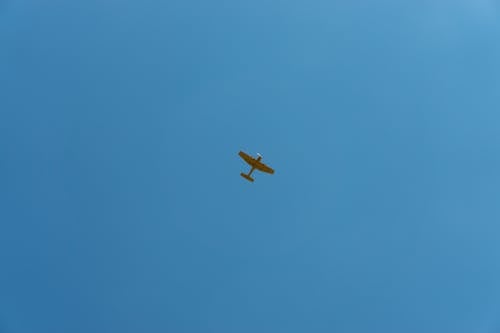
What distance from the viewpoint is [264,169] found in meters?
55.8

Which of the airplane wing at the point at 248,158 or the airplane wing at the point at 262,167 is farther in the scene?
the airplane wing at the point at 262,167

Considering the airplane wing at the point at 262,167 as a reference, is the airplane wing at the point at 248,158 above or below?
below

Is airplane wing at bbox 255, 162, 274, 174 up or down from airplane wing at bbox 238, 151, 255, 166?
up

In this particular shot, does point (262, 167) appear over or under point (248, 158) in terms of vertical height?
over

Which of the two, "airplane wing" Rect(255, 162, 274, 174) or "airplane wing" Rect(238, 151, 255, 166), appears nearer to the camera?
"airplane wing" Rect(238, 151, 255, 166)

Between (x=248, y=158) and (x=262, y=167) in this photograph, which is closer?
(x=248, y=158)
